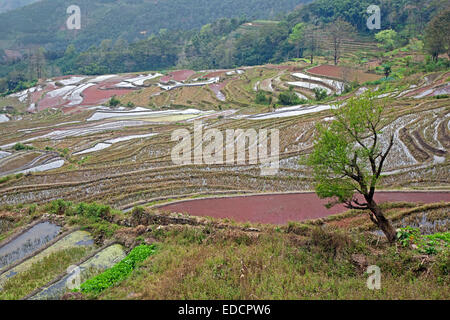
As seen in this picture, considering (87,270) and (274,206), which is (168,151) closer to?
(274,206)

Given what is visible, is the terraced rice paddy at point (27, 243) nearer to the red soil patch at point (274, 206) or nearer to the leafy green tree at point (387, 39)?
the red soil patch at point (274, 206)

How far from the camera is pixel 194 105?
35875 millimetres

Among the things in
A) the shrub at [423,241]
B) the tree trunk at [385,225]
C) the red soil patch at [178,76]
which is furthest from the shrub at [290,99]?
the shrub at [423,241]

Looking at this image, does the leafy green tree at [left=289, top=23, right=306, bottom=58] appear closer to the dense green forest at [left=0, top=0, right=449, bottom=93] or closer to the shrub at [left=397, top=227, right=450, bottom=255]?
the dense green forest at [left=0, top=0, right=449, bottom=93]

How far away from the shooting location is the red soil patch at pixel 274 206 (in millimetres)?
10078

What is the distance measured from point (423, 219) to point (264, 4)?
125581 millimetres

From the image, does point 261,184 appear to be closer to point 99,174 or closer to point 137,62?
point 99,174

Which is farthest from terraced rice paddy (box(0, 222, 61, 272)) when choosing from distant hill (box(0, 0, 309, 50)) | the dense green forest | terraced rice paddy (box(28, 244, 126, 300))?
distant hill (box(0, 0, 309, 50))

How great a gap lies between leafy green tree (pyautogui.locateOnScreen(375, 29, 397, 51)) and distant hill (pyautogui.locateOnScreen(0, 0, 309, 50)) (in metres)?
51.2

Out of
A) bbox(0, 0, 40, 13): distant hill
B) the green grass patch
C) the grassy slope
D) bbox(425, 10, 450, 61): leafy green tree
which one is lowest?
the green grass patch

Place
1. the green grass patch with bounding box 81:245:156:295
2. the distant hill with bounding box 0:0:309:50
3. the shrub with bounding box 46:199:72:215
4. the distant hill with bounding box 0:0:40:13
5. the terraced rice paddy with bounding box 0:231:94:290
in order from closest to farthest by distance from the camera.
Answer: the green grass patch with bounding box 81:245:156:295, the terraced rice paddy with bounding box 0:231:94:290, the shrub with bounding box 46:199:72:215, the distant hill with bounding box 0:0:309:50, the distant hill with bounding box 0:0:40:13

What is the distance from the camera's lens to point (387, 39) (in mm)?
50219

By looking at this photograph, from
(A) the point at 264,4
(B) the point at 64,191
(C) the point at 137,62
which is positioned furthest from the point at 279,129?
(A) the point at 264,4

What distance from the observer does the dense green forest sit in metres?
54.2
